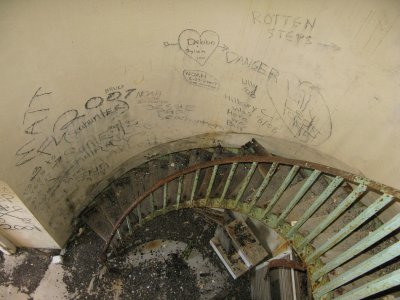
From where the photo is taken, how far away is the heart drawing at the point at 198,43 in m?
4.07

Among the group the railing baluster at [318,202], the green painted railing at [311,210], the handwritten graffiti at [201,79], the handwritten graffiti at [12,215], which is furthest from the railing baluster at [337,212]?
the handwritten graffiti at [12,215]

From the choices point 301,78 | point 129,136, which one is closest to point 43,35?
point 129,136

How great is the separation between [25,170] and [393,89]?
4.18 meters

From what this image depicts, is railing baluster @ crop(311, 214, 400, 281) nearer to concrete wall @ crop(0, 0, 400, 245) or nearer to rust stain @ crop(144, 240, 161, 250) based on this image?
concrete wall @ crop(0, 0, 400, 245)

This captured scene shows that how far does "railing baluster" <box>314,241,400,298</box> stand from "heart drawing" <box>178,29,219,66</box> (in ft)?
9.07

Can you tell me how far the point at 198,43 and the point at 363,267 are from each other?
289 cm

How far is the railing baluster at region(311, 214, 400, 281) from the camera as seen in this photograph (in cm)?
267

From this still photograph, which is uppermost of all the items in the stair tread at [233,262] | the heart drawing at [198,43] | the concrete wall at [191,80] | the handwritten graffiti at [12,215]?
the heart drawing at [198,43]

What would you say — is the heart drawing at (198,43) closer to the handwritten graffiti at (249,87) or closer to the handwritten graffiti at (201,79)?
the handwritten graffiti at (201,79)

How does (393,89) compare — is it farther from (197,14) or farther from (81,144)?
(81,144)

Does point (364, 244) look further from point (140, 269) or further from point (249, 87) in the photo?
point (140, 269)

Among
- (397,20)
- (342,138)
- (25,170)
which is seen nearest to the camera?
(397,20)

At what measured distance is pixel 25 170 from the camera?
419 cm

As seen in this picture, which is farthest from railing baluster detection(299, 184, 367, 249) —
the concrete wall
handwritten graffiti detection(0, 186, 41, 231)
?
handwritten graffiti detection(0, 186, 41, 231)
